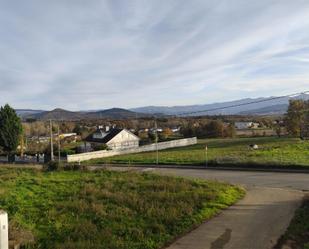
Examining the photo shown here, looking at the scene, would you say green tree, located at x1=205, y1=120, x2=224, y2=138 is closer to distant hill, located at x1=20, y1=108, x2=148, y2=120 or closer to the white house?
the white house

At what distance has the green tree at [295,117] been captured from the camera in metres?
61.3

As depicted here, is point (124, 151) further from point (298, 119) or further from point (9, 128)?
point (298, 119)

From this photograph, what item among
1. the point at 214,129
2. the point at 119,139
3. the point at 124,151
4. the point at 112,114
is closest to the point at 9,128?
the point at 124,151

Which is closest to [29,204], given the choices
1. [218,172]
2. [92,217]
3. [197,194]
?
[92,217]

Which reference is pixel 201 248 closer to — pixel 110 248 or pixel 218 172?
pixel 110 248

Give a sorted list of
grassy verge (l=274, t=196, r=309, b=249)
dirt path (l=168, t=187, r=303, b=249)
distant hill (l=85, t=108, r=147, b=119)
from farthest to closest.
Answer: distant hill (l=85, t=108, r=147, b=119)
dirt path (l=168, t=187, r=303, b=249)
grassy verge (l=274, t=196, r=309, b=249)

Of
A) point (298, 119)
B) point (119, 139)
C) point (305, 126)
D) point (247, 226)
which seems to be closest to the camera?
point (247, 226)

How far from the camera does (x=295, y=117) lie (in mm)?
61906

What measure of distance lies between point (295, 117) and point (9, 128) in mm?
39460

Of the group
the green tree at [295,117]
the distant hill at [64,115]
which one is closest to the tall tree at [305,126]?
the green tree at [295,117]

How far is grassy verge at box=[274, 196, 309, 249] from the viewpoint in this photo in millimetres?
9758

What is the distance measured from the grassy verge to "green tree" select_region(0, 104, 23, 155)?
4704 cm

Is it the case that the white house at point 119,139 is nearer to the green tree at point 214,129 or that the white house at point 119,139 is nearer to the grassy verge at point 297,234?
the green tree at point 214,129

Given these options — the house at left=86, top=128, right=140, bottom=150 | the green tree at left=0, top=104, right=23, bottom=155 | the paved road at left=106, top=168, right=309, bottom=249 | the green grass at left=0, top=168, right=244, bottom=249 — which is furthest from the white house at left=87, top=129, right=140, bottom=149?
the paved road at left=106, top=168, right=309, bottom=249
